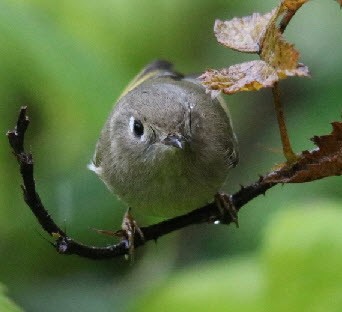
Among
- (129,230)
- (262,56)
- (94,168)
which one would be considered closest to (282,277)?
(129,230)

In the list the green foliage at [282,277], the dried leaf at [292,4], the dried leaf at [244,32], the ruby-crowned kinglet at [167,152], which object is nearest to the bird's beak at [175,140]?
the ruby-crowned kinglet at [167,152]

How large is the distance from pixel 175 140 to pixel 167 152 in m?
0.08

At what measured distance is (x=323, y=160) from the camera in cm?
103

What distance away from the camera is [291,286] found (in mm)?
1571

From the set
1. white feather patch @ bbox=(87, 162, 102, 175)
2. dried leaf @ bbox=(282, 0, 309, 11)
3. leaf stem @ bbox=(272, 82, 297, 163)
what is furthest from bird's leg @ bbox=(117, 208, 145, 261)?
dried leaf @ bbox=(282, 0, 309, 11)

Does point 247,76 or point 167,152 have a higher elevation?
point 247,76

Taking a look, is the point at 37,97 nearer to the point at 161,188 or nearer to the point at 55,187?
the point at 55,187

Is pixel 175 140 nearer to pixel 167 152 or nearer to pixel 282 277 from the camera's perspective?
pixel 167 152

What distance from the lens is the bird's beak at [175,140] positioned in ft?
6.12

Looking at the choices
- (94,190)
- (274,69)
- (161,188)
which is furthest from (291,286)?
(94,190)

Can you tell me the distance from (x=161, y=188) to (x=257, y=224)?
1.55 feet

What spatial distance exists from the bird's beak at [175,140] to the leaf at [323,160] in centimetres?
81

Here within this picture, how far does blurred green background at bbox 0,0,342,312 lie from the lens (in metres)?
1.64

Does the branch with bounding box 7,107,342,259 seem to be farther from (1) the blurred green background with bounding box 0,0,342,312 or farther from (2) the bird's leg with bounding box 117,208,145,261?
(1) the blurred green background with bounding box 0,0,342,312
